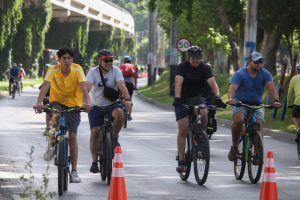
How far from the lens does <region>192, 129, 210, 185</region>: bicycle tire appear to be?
12352mm

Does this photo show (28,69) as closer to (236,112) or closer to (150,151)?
(150,151)

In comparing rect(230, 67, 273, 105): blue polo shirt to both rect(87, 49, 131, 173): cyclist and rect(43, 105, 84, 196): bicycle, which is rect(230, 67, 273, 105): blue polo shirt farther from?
rect(43, 105, 84, 196): bicycle

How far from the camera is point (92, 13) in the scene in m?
93.9

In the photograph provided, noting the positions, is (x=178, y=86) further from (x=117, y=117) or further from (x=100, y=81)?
(x=100, y=81)

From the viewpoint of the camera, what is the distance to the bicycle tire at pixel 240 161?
1319 centimetres

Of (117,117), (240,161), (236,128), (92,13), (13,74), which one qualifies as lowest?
(13,74)

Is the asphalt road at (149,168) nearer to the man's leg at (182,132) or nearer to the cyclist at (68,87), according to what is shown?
the man's leg at (182,132)

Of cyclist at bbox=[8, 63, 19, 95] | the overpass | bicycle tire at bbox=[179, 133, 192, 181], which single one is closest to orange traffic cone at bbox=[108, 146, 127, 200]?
bicycle tire at bbox=[179, 133, 192, 181]

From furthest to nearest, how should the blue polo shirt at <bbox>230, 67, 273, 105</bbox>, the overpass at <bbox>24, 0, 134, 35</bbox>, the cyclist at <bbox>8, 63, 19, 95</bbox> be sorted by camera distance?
the overpass at <bbox>24, 0, 134, 35</bbox> → the cyclist at <bbox>8, 63, 19, 95</bbox> → the blue polo shirt at <bbox>230, 67, 273, 105</bbox>

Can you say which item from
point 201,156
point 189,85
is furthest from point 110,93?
point 201,156

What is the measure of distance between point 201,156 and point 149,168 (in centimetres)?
230

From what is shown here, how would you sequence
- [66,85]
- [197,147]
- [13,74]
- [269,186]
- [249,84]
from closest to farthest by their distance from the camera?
[269,186] < [66,85] < [197,147] < [249,84] < [13,74]

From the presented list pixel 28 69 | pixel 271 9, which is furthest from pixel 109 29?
pixel 271 9

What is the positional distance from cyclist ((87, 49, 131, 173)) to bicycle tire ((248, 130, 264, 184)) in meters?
1.78
